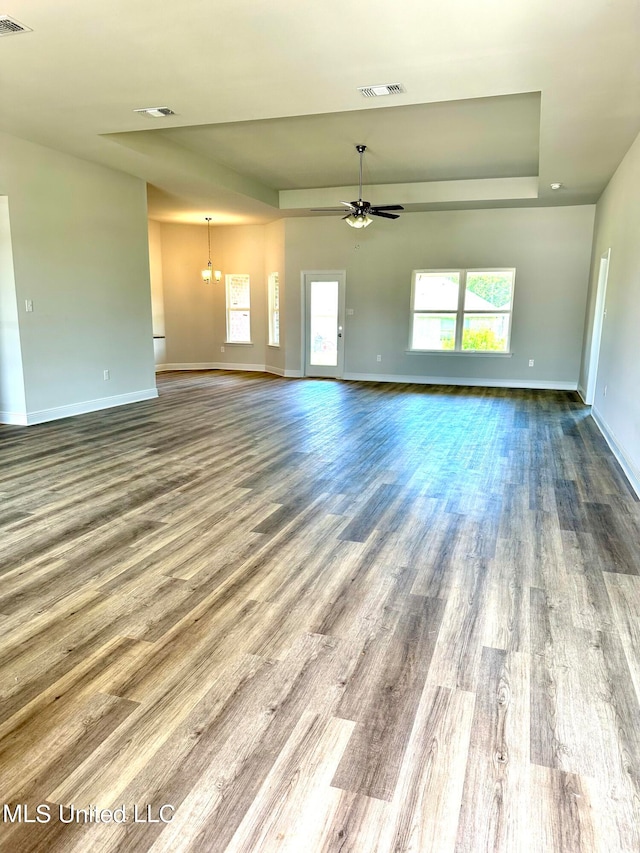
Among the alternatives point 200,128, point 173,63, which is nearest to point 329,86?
point 173,63

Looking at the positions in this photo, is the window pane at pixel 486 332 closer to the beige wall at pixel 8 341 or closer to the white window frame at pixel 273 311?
the white window frame at pixel 273 311

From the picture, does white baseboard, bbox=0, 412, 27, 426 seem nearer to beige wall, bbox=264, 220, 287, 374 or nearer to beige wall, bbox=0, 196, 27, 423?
beige wall, bbox=0, 196, 27, 423

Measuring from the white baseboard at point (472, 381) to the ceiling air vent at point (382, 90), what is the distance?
19.3 ft

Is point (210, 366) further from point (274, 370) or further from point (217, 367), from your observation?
point (274, 370)

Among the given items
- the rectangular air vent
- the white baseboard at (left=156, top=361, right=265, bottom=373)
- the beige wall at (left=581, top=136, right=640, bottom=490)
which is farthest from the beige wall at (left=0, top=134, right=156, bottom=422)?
the beige wall at (left=581, top=136, right=640, bottom=490)

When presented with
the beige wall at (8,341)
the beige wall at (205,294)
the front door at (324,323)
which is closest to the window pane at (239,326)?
the beige wall at (205,294)

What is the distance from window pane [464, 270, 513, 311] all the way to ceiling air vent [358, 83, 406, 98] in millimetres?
5359

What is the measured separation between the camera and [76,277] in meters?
6.38

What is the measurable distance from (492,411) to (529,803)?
6.00 metres

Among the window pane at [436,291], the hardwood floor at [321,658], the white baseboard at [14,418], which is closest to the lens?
the hardwood floor at [321,658]

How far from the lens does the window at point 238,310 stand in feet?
37.4

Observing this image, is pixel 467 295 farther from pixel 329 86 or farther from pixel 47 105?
pixel 47 105

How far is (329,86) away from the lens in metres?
4.03

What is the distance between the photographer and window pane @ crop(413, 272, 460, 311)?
927 centimetres
